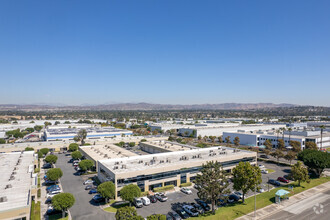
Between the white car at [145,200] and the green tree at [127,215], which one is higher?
the green tree at [127,215]

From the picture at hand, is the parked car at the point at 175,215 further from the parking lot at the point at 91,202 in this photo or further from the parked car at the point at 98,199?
the parked car at the point at 98,199

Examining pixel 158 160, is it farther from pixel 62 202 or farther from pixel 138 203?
pixel 62 202

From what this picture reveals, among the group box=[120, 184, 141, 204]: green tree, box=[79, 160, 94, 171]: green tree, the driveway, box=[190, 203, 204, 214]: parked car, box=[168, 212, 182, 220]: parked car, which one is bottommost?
the driveway

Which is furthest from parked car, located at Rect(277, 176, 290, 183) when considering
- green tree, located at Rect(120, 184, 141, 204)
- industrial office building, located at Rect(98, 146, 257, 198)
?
green tree, located at Rect(120, 184, 141, 204)

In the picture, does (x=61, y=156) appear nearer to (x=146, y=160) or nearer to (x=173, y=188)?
(x=146, y=160)

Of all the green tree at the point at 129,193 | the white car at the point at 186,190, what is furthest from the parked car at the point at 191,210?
the green tree at the point at 129,193

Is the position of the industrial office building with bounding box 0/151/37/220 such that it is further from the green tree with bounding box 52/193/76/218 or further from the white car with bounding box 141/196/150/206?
the white car with bounding box 141/196/150/206
